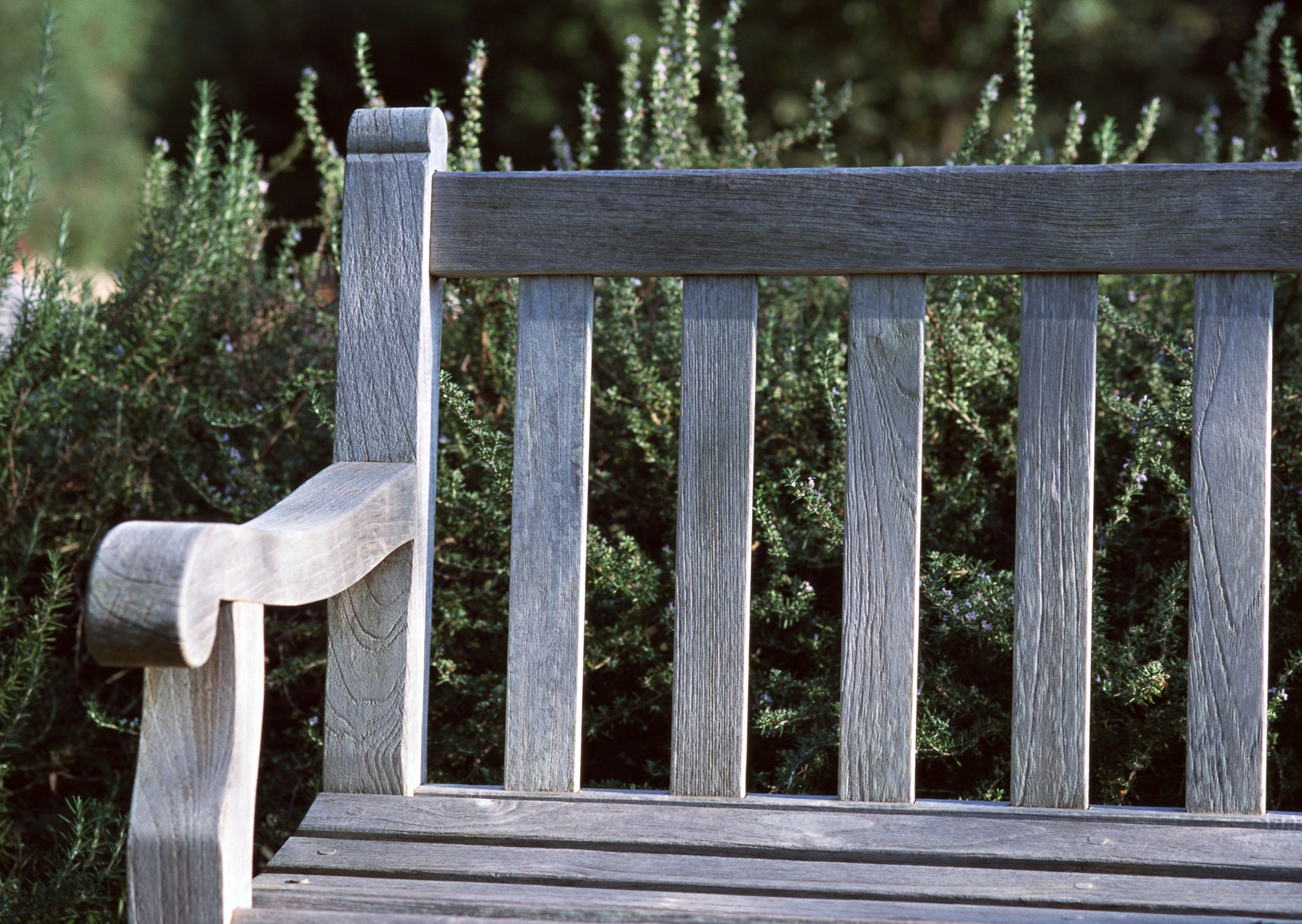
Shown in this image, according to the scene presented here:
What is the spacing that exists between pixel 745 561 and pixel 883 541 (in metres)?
0.15

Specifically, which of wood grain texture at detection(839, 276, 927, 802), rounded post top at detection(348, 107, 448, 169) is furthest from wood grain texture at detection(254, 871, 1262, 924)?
rounded post top at detection(348, 107, 448, 169)

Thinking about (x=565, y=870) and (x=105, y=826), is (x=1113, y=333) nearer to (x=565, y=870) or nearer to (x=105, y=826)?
(x=565, y=870)

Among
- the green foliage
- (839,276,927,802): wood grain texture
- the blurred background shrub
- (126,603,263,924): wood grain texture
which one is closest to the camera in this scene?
(126,603,263,924): wood grain texture

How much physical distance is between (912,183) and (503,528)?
2.87ft

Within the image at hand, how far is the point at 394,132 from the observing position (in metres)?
1.29

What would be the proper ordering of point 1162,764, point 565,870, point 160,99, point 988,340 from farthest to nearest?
point 160,99 → point 988,340 → point 1162,764 → point 565,870

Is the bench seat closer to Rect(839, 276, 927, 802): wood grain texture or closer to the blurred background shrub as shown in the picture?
Rect(839, 276, 927, 802): wood grain texture

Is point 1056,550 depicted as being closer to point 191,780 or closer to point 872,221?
point 872,221

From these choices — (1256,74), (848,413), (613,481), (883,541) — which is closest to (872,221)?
(848,413)

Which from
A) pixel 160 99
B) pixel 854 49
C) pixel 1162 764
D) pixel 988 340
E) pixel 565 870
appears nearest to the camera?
pixel 565 870

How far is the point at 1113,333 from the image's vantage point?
1818 millimetres

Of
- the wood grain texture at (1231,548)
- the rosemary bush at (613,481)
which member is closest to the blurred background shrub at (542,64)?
the rosemary bush at (613,481)

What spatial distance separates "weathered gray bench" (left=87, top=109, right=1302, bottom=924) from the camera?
1096 millimetres

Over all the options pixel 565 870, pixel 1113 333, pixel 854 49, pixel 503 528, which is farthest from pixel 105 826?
pixel 854 49
